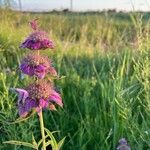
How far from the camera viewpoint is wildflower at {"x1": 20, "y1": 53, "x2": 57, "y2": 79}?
1.75m

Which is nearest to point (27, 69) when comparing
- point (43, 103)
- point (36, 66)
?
point (36, 66)

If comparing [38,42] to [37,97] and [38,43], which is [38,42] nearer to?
[38,43]

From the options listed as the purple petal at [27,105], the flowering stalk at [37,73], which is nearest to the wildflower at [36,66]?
the flowering stalk at [37,73]

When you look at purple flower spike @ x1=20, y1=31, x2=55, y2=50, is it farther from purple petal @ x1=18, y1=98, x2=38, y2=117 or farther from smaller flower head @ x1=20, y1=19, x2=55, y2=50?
purple petal @ x1=18, y1=98, x2=38, y2=117

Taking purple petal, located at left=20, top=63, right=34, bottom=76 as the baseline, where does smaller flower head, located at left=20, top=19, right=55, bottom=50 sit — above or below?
above

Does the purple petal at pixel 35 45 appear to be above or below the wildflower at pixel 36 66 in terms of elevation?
above

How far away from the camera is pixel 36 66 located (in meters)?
1.77

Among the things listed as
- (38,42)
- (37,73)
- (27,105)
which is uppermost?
(38,42)

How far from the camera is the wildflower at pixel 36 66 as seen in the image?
175cm

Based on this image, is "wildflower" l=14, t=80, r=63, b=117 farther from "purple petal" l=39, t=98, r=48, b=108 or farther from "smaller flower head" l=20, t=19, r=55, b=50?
"smaller flower head" l=20, t=19, r=55, b=50

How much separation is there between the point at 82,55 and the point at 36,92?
5550 millimetres

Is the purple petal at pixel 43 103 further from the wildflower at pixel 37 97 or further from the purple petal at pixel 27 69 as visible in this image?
the purple petal at pixel 27 69

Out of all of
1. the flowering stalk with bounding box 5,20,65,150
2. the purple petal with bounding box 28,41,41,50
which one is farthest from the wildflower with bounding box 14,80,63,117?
the purple petal with bounding box 28,41,41,50

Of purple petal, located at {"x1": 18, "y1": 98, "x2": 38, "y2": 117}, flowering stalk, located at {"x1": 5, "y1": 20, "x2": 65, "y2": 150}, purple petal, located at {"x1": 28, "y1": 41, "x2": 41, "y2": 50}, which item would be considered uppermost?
purple petal, located at {"x1": 28, "y1": 41, "x2": 41, "y2": 50}
